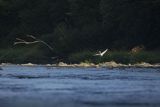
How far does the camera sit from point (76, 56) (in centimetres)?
6881

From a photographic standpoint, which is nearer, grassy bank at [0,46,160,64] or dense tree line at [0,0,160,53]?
grassy bank at [0,46,160,64]

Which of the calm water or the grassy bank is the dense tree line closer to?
the grassy bank

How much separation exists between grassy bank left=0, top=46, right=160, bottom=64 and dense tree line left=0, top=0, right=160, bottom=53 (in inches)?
77.7

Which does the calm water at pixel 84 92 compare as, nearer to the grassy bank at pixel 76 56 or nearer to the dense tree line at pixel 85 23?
the grassy bank at pixel 76 56

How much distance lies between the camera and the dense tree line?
228 ft

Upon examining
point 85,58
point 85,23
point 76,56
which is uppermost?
point 85,23

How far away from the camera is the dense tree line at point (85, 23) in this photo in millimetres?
69438

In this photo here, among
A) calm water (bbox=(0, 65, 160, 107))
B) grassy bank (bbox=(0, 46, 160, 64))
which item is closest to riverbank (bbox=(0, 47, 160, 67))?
grassy bank (bbox=(0, 46, 160, 64))

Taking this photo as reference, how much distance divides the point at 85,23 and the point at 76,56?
34.8 feet

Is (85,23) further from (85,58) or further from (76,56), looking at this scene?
(85,58)

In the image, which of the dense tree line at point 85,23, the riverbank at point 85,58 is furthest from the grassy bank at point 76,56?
the dense tree line at point 85,23

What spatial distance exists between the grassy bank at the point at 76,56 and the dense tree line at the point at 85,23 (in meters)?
1.97

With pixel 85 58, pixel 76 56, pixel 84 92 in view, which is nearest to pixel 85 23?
pixel 76 56

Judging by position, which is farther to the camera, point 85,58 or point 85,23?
point 85,23
